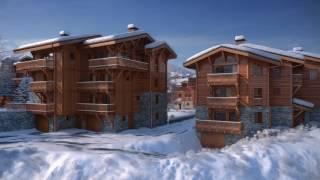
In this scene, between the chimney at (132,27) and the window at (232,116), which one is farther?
the chimney at (132,27)

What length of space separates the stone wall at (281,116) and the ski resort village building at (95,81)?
13.3m

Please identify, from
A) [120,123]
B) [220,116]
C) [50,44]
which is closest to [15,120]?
[50,44]

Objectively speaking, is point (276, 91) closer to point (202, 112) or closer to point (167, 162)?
point (202, 112)

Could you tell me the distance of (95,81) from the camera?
2981 centimetres

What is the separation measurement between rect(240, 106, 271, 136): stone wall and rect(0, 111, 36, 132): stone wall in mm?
23417

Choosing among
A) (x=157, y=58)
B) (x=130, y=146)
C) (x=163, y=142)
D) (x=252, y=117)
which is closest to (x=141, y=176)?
(x=130, y=146)

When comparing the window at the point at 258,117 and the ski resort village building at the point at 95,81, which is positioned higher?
the ski resort village building at the point at 95,81

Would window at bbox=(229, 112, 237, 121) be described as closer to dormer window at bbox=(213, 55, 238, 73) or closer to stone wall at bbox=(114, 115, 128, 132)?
dormer window at bbox=(213, 55, 238, 73)

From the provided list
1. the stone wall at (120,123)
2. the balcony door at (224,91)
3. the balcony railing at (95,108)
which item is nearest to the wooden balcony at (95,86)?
the balcony railing at (95,108)

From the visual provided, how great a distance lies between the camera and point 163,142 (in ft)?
80.0

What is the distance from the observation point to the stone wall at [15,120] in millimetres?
29031

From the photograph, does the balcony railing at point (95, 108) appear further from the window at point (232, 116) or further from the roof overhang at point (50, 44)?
the window at point (232, 116)

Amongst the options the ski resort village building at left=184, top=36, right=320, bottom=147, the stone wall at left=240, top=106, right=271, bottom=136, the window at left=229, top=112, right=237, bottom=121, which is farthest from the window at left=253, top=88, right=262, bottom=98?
the window at left=229, top=112, right=237, bottom=121

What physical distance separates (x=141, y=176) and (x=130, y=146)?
6708mm
